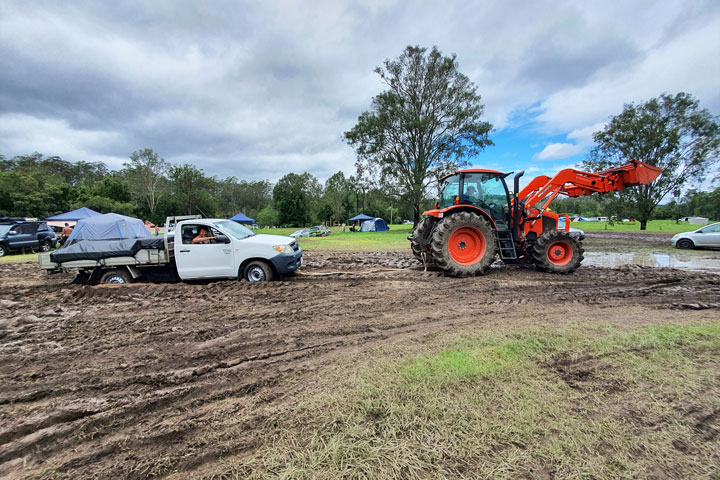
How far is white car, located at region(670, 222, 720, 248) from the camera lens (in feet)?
38.0

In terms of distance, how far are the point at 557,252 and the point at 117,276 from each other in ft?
36.0

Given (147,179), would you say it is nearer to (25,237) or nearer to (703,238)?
(25,237)

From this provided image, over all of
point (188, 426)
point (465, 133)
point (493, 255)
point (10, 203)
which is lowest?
point (188, 426)

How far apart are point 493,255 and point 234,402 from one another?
254 inches

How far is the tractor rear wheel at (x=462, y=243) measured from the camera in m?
6.86

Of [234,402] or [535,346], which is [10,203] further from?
[535,346]

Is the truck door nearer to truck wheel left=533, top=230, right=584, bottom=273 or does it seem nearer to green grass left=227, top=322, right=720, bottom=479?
green grass left=227, top=322, right=720, bottom=479

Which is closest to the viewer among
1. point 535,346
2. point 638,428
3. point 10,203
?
point 638,428

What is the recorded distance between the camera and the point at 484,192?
24.5 feet

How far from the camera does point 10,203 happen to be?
30781 mm

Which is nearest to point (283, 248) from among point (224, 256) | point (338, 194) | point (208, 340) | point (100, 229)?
point (224, 256)

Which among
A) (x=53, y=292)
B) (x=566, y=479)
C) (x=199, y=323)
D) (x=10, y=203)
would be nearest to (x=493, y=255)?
(x=566, y=479)

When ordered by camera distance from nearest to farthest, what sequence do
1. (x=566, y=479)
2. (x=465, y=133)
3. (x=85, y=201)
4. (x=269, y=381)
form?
(x=566, y=479) < (x=269, y=381) < (x=465, y=133) < (x=85, y=201)

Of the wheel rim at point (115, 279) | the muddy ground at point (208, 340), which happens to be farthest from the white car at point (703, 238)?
the wheel rim at point (115, 279)
